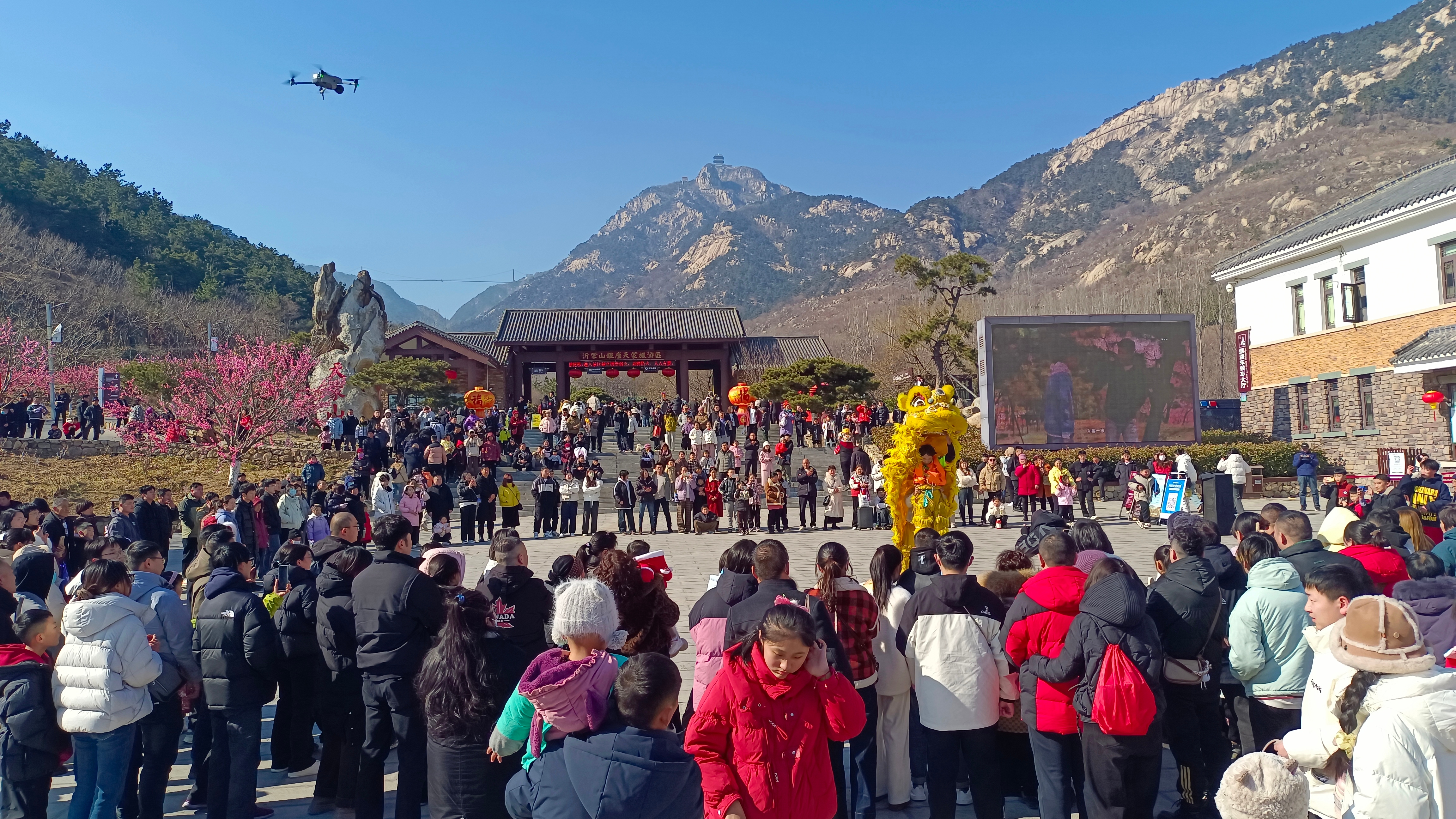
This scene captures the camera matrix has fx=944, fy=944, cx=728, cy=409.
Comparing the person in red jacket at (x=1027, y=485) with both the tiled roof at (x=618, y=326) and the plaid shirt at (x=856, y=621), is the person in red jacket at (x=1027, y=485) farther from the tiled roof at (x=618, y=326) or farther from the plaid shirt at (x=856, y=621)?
the tiled roof at (x=618, y=326)

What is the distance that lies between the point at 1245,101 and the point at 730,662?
9952 cm

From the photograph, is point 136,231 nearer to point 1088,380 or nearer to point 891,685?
point 1088,380

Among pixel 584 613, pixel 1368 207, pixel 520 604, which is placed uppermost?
pixel 1368 207

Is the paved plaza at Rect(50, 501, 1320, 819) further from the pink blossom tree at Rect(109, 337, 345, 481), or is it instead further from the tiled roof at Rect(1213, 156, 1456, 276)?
the tiled roof at Rect(1213, 156, 1456, 276)

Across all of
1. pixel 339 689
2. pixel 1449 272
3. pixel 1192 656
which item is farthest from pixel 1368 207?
pixel 339 689

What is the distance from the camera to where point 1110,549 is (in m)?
4.88

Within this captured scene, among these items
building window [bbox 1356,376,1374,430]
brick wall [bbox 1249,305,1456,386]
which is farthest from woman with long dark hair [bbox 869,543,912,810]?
building window [bbox 1356,376,1374,430]

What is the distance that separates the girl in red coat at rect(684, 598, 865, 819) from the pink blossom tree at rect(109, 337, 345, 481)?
20.1m

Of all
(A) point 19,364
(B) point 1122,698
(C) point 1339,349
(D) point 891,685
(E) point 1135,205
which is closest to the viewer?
(B) point 1122,698

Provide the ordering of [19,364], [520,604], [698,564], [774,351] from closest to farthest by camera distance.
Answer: [520,604] → [698,564] → [19,364] → [774,351]

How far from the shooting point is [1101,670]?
3594 millimetres

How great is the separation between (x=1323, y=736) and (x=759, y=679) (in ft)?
5.44

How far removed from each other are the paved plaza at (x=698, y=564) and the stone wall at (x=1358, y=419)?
244 inches

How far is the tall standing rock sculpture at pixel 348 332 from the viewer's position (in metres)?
26.0
